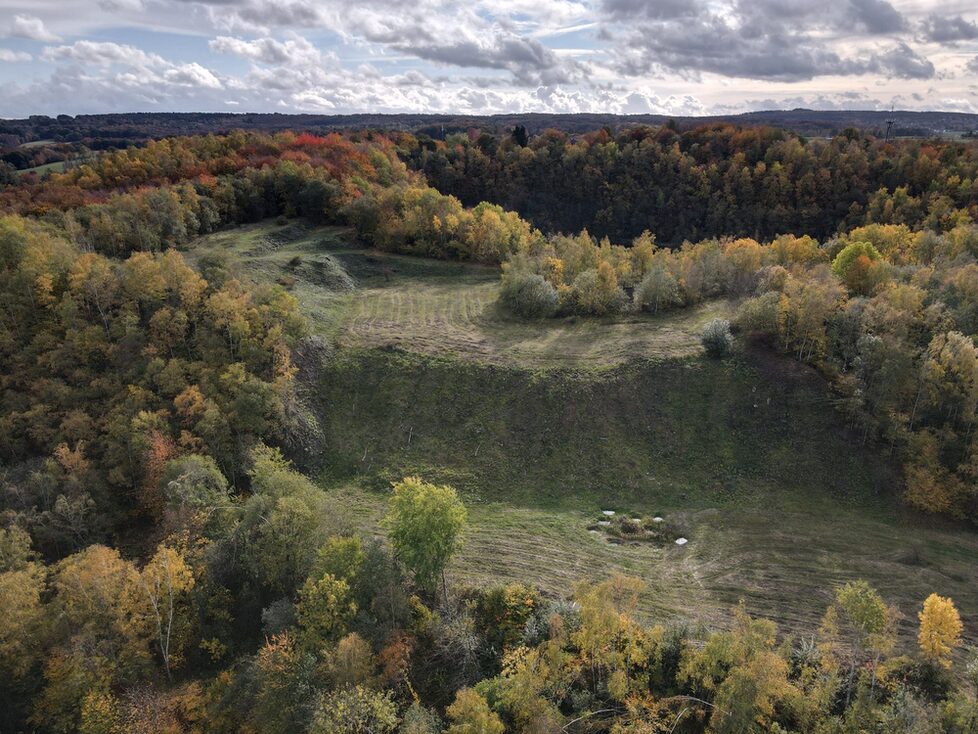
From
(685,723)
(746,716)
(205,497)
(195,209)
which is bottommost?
(685,723)

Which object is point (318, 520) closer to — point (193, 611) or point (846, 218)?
point (193, 611)

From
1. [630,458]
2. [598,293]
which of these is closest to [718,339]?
[598,293]

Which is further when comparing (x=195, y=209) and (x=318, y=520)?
(x=195, y=209)

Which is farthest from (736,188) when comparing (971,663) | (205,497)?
(205,497)

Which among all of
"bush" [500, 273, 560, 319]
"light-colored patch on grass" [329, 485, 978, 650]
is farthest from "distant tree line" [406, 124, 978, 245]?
"light-colored patch on grass" [329, 485, 978, 650]

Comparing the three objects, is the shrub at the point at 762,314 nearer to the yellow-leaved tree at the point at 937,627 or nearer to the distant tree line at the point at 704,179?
the yellow-leaved tree at the point at 937,627

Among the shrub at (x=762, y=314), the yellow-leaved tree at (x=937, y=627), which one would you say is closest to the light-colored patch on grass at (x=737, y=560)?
the yellow-leaved tree at (x=937, y=627)
